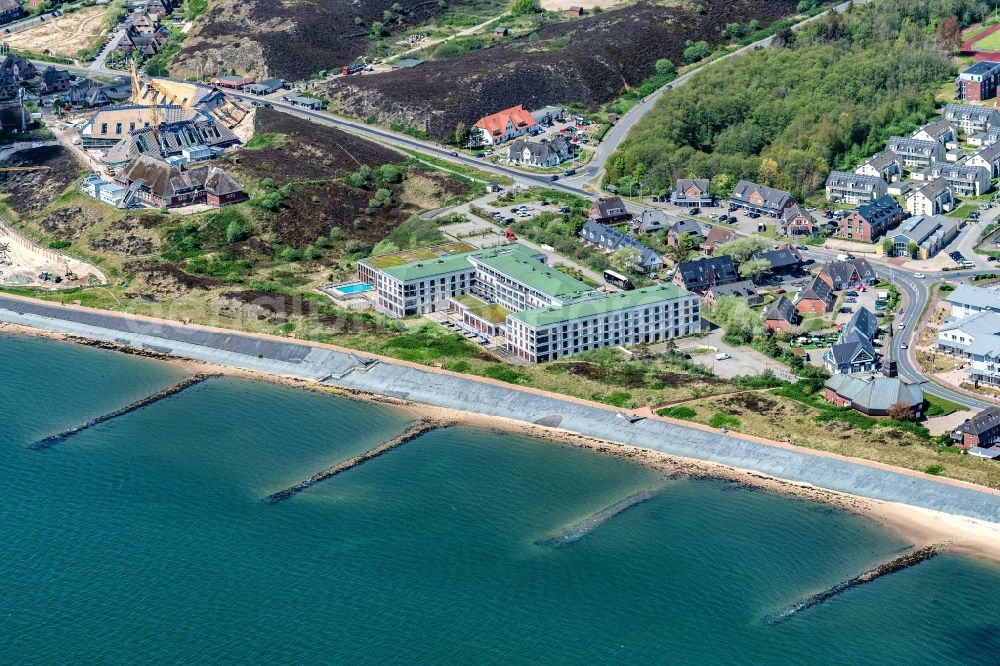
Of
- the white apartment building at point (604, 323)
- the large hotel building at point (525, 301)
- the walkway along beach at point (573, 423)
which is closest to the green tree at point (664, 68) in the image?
A: the large hotel building at point (525, 301)

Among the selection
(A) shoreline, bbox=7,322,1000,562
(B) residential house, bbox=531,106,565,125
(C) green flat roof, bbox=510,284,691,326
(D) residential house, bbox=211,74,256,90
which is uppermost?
(D) residential house, bbox=211,74,256,90

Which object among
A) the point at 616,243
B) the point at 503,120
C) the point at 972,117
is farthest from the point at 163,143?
the point at 972,117

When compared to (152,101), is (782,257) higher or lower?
lower

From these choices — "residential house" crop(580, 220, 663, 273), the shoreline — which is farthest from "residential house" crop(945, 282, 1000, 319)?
"residential house" crop(580, 220, 663, 273)

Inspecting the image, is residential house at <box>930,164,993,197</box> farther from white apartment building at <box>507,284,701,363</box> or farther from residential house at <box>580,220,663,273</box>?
white apartment building at <box>507,284,701,363</box>

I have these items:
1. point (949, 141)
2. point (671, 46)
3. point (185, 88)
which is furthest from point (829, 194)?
point (185, 88)

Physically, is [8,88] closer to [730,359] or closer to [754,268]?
[754,268]

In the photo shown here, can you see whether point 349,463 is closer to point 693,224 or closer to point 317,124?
point 693,224
